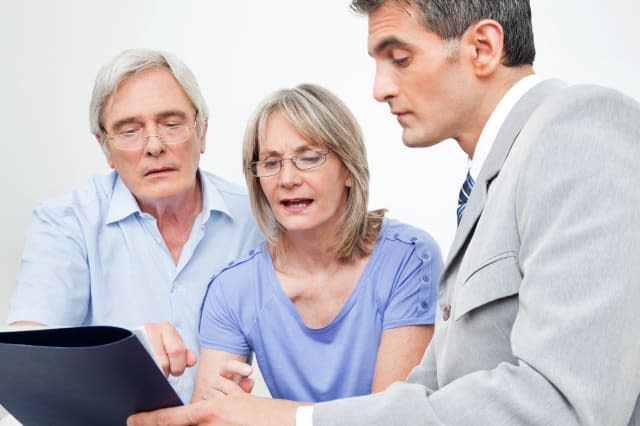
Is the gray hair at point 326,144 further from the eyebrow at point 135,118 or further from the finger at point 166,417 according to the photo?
the finger at point 166,417

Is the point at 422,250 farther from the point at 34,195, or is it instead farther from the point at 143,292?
the point at 34,195

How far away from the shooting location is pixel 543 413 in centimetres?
113

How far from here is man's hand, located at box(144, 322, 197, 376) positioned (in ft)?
6.38

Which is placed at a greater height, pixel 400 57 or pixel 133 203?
pixel 400 57

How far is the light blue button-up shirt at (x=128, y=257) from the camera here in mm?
2541

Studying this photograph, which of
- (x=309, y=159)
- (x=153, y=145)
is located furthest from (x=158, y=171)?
(x=309, y=159)

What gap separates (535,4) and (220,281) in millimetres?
2009

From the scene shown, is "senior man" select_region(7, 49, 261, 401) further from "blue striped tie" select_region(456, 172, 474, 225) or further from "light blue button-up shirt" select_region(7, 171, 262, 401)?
"blue striped tie" select_region(456, 172, 474, 225)

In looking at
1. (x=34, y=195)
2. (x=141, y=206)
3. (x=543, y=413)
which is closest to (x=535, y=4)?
(x=141, y=206)

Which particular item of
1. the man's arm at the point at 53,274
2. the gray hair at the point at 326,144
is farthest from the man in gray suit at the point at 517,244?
the man's arm at the point at 53,274

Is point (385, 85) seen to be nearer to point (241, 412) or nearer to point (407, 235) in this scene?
point (241, 412)

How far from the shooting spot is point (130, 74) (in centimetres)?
254

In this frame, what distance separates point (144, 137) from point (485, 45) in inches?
50.4

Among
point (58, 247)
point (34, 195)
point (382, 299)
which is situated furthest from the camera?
point (34, 195)
